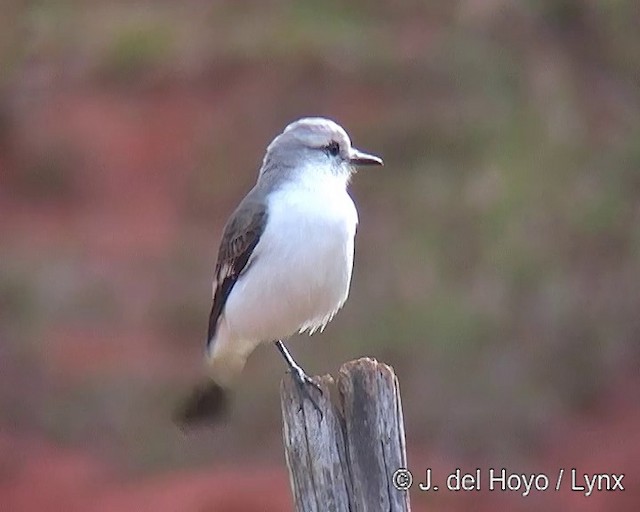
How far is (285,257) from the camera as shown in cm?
603

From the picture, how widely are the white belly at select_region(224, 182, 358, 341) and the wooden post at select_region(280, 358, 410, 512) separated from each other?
0.90 m

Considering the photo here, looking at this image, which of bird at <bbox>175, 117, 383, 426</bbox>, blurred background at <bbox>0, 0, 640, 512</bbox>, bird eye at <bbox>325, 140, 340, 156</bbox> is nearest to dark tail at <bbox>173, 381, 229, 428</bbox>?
bird at <bbox>175, 117, 383, 426</bbox>

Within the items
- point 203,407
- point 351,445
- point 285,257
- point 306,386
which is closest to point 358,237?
point 203,407

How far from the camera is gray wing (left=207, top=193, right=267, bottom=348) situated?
20.6ft

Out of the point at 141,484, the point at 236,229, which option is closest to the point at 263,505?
the point at 141,484

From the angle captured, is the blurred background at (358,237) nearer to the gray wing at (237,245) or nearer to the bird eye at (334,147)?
the gray wing at (237,245)

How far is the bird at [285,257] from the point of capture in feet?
19.5

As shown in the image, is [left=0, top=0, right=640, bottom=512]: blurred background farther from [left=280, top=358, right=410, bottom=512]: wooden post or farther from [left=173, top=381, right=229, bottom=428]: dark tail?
[left=280, top=358, right=410, bottom=512]: wooden post

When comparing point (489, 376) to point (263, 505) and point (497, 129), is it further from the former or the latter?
point (497, 129)

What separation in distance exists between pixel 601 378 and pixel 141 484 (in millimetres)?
4628

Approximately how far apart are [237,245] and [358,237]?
849 centimetres

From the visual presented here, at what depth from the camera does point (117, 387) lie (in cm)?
1341

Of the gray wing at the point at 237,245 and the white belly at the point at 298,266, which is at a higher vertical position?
the gray wing at the point at 237,245

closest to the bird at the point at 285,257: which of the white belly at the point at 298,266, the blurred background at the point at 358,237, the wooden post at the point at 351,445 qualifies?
the white belly at the point at 298,266
